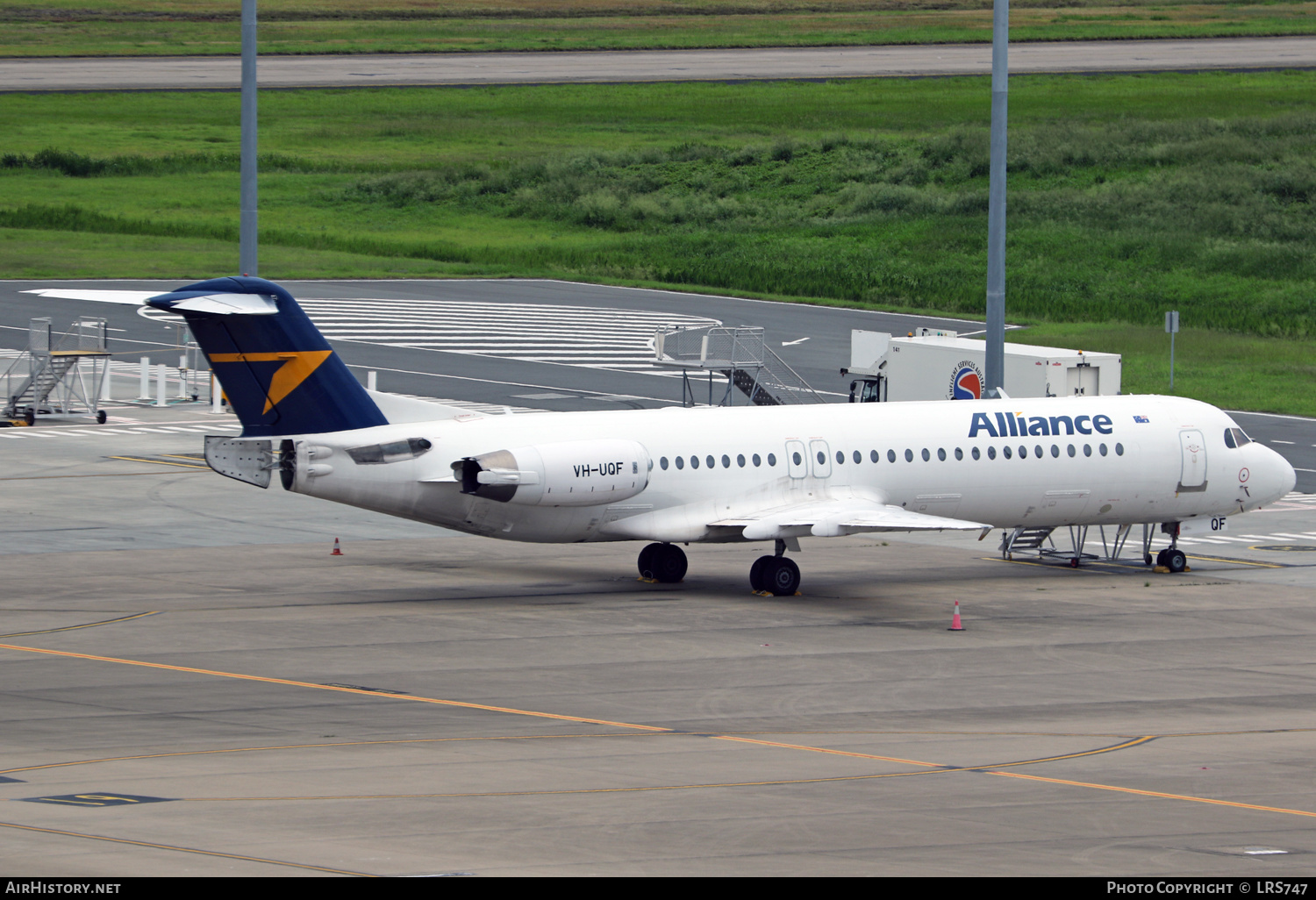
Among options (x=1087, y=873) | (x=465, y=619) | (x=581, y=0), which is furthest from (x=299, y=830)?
(x=581, y=0)

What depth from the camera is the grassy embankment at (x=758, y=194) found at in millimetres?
85875

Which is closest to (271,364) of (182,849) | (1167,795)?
(182,849)

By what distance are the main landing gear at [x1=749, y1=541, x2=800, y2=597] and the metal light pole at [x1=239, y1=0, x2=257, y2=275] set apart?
15479 millimetres

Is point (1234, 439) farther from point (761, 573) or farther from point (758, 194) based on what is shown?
point (758, 194)

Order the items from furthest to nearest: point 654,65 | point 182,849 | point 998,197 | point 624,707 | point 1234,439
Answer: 1. point 654,65
2. point 998,197
3. point 1234,439
4. point 624,707
5. point 182,849

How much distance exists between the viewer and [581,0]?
512 feet

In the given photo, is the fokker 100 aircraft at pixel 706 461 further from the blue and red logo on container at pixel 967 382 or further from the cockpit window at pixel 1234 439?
the blue and red logo on container at pixel 967 382

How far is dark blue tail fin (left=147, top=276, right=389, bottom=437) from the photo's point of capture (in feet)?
105

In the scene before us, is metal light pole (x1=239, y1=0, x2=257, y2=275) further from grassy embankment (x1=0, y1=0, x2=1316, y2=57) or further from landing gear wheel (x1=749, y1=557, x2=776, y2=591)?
grassy embankment (x1=0, y1=0, x2=1316, y2=57)

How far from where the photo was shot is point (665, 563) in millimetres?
35969

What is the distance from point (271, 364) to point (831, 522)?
386 inches

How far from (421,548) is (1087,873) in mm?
24970

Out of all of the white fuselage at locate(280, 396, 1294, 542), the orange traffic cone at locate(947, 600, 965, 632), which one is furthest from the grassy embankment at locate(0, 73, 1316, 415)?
the orange traffic cone at locate(947, 600, 965, 632)

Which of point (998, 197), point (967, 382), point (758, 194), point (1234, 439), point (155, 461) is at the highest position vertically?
point (758, 194)
